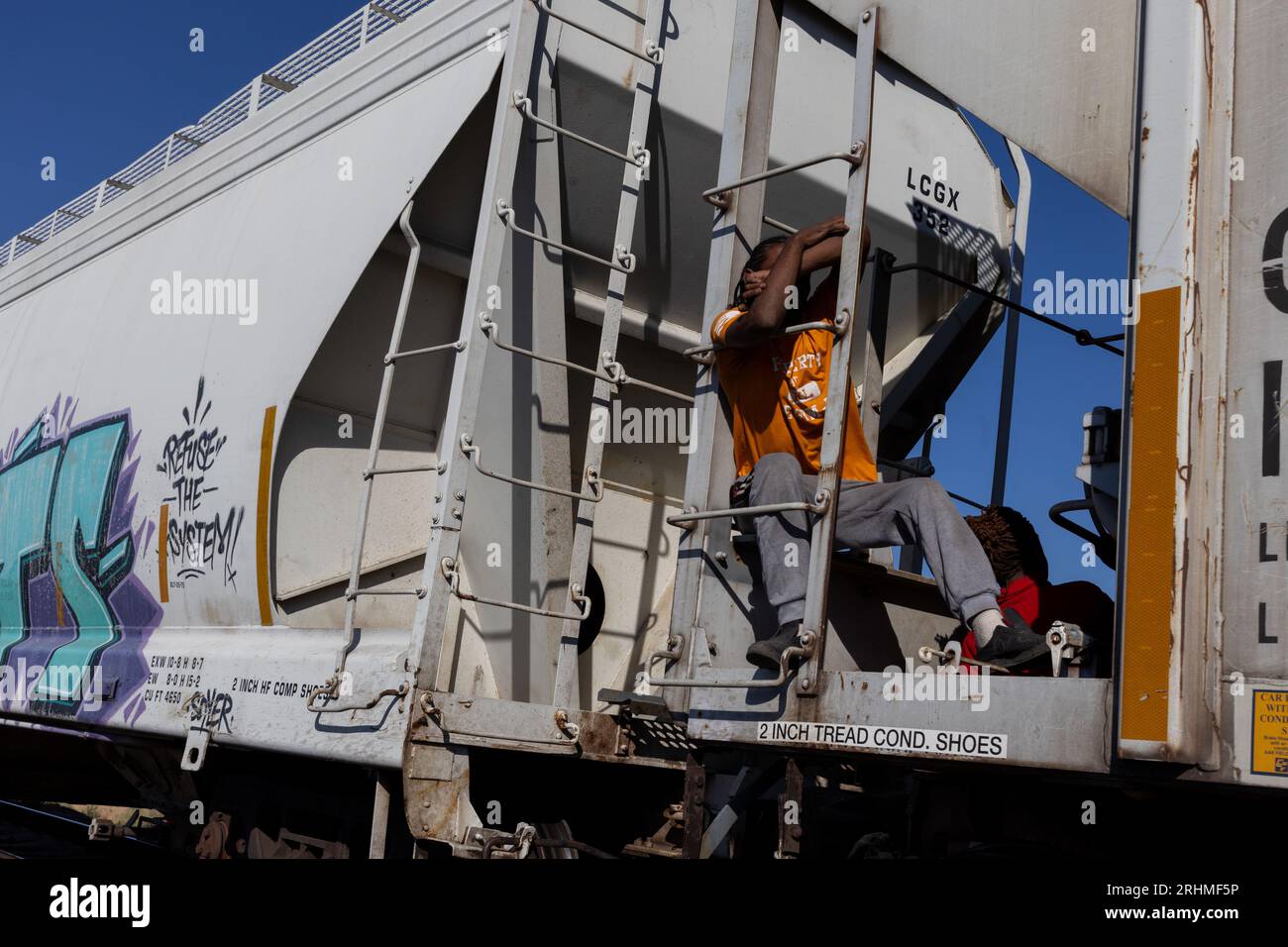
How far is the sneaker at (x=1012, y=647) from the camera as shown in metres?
2.89

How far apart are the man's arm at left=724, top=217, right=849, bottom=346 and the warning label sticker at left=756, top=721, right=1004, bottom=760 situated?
1.10 m

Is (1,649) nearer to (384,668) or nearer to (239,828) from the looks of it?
(239,828)

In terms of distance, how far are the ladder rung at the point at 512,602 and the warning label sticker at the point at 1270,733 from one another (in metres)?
2.53

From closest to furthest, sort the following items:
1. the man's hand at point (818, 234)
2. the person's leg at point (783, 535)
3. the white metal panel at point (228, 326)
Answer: the person's leg at point (783, 535) → the man's hand at point (818, 234) → the white metal panel at point (228, 326)

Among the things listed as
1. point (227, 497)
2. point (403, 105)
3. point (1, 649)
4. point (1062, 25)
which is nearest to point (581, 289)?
point (403, 105)

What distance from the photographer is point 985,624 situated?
3064 millimetres

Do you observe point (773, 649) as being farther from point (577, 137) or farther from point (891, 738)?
point (577, 137)

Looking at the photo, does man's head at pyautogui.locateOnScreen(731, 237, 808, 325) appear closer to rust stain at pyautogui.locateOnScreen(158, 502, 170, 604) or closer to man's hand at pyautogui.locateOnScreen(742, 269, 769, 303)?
man's hand at pyautogui.locateOnScreen(742, 269, 769, 303)

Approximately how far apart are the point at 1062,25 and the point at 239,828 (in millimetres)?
4568

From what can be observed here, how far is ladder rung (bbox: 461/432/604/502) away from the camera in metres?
4.36

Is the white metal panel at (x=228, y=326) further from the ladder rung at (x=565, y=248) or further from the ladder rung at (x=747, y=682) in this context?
the ladder rung at (x=747, y=682)

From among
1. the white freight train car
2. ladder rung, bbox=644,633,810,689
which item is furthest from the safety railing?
ladder rung, bbox=644,633,810,689

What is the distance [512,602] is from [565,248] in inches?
53.6

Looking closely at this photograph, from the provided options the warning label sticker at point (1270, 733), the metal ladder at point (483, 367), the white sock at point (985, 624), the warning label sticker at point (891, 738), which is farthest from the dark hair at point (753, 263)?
the warning label sticker at point (1270, 733)
